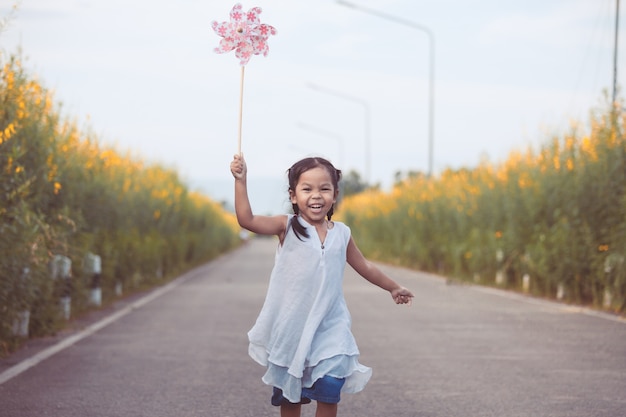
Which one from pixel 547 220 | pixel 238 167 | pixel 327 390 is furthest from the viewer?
pixel 547 220

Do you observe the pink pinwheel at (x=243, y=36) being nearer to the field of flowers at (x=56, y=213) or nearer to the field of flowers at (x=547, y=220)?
the field of flowers at (x=56, y=213)

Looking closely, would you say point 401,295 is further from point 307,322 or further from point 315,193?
point 315,193

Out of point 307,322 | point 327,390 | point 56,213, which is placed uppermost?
point 56,213

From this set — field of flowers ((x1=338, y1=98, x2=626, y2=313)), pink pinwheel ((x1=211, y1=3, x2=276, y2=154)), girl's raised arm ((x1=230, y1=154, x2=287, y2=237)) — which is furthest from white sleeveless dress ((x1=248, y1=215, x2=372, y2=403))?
field of flowers ((x1=338, y1=98, x2=626, y2=313))

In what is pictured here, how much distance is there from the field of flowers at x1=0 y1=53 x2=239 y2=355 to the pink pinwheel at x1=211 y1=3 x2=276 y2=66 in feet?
17.4

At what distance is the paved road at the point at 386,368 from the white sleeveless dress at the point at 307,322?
2.12m

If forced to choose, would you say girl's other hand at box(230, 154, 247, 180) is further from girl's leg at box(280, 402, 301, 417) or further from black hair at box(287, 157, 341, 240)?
girl's leg at box(280, 402, 301, 417)

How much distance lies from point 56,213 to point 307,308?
978cm

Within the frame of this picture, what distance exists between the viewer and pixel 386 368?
9641 mm

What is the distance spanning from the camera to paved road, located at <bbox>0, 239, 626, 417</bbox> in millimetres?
7613

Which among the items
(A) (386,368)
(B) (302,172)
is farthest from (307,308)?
(A) (386,368)

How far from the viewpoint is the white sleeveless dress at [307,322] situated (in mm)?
5195

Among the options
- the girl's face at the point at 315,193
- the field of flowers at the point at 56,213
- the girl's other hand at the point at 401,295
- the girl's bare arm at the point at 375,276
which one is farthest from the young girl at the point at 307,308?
the field of flowers at the point at 56,213

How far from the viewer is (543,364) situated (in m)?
9.86
